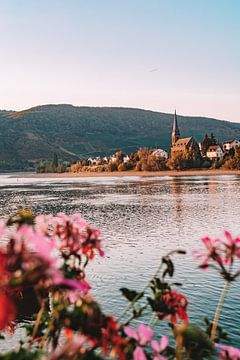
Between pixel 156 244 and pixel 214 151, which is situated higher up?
pixel 214 151

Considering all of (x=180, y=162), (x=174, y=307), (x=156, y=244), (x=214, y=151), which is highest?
(x=214, y=151)

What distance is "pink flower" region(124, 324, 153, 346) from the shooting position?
2395mm

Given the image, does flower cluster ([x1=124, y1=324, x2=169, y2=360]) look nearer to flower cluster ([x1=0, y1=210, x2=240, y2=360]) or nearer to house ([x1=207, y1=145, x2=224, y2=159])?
flower cluster ([x1=0, y1=210, x2=240, y2=360])

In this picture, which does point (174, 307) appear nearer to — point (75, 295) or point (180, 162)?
point (75, 295)

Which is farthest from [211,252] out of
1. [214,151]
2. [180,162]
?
[214,151]

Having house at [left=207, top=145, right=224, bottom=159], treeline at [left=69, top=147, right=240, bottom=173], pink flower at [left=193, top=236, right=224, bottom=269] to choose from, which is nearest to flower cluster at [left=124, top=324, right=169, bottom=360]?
pink flower at [left=193, top=236, right=224, bottom=269]

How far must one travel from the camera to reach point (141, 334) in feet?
8.10

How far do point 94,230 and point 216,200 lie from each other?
5346 cm

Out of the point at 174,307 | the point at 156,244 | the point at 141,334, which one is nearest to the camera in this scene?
the point at 141,334

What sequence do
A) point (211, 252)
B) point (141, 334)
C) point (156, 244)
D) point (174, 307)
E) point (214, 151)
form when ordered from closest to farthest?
point (141, 334) → point (211, 252) → point (174, 307) → point (156, 244) → point (214, 151)

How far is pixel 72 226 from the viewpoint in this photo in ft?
9.45

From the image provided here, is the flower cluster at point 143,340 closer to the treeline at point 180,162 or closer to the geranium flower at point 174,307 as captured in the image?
the geranium flower at point 174,307

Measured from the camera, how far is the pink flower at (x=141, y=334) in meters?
2.39

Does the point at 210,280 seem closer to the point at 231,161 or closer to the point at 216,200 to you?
the point at 216,200
